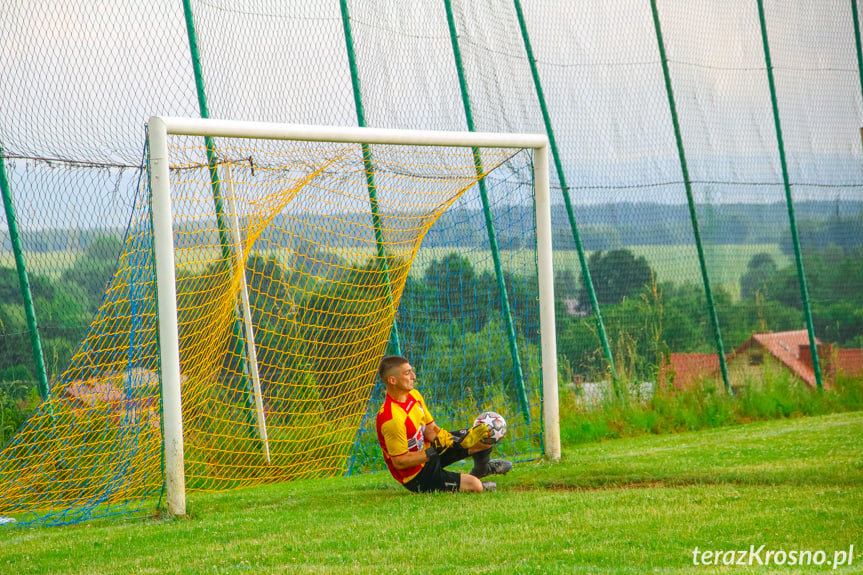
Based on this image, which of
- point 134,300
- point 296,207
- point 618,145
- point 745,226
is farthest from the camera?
point 745,226

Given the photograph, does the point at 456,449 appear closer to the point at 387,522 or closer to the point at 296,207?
the point at 387,522

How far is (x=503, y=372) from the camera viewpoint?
355 inches

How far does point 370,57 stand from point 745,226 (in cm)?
546

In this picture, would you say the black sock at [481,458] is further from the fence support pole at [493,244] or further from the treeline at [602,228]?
the fence support pole at [493,244]

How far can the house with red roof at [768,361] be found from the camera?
10.5m

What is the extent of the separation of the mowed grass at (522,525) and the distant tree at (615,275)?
10.6ft

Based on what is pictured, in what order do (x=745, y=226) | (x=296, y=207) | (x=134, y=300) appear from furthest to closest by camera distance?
(x=745, y=226) → (x=296, y=207) → (x=134, y=300)

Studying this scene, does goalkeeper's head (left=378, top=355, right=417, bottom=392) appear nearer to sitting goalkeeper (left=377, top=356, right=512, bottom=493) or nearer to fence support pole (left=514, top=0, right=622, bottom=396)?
sitting goalkeeper (left=377, top=356, right=512, bottom=493)

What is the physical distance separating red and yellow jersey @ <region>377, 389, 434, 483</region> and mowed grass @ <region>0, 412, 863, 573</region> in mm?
222

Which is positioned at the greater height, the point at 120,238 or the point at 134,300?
the point at 120,238

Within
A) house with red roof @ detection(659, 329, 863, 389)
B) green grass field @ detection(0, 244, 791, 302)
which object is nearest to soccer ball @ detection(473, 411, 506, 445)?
green grass field @ detection(0, 244, 791, 302)

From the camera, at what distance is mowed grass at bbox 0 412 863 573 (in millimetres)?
4227

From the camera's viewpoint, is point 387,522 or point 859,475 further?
point 859,475

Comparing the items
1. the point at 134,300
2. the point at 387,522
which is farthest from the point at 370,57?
the point at 387,522
